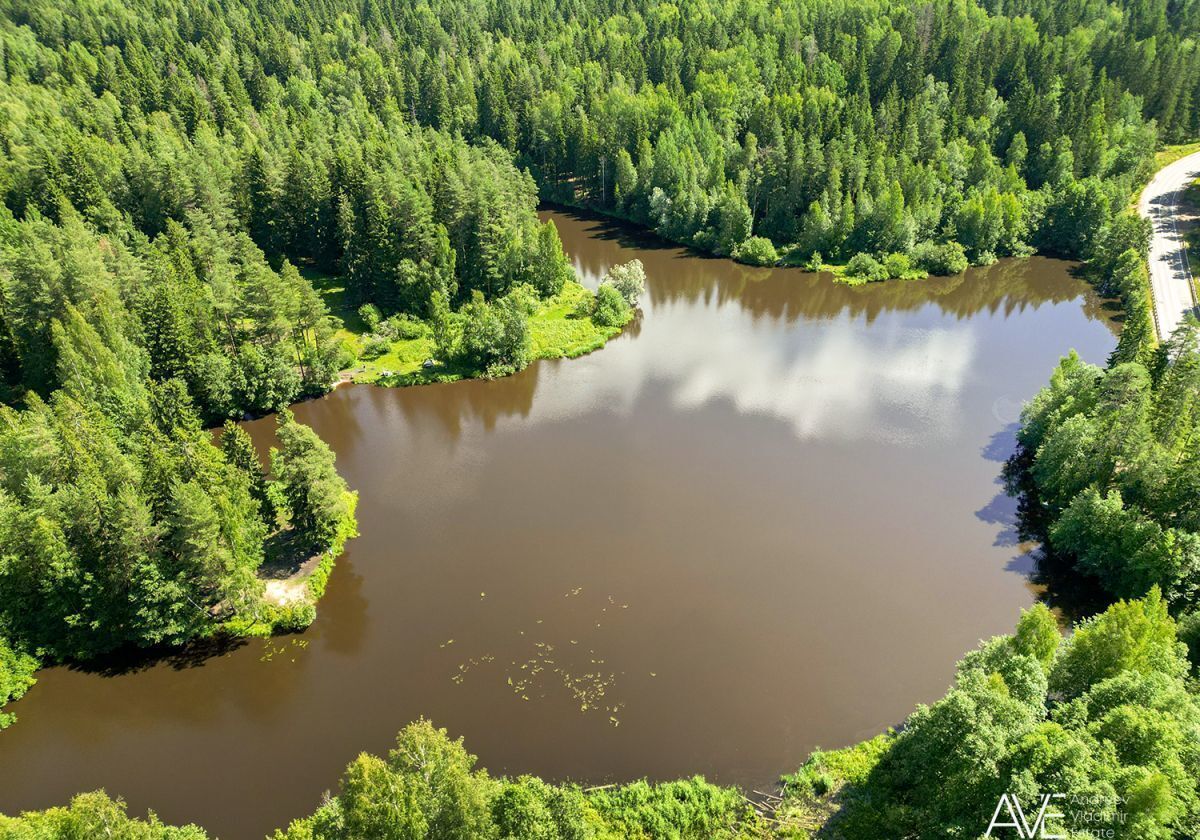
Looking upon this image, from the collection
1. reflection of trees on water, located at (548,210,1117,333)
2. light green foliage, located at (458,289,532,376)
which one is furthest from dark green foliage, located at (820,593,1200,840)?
reflection of trees on water, located at (548,210,1117,333)

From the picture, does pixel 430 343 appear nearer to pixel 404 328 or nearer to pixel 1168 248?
pixel 404 328

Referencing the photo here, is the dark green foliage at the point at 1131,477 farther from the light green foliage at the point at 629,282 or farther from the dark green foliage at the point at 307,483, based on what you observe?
the dark green foliage at the point at 307,483

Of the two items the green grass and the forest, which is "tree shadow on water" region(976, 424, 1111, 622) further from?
the green grass

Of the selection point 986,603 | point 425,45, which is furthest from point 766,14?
point 986,603

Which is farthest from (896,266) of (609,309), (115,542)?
(115,542)

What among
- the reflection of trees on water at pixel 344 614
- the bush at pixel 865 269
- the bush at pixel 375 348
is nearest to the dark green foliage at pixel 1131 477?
the bush at pixel 865 269
